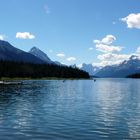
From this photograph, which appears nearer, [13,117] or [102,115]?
[13,117]

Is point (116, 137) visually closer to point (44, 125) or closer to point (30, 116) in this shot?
point (44, 125)

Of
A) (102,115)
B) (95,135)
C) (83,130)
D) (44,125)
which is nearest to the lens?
(95,135)

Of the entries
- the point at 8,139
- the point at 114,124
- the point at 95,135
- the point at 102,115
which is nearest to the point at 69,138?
the point at 95,135

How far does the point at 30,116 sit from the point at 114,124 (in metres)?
14.6

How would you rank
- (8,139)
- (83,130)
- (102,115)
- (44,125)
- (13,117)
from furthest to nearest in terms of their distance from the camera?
1. (102,115)
2. (13,117)
3. (44,125)
4. (83,130)
5. (8,139)

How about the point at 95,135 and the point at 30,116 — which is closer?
the point at 95,135

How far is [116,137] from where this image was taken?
38.8m

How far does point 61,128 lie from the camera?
1722 inches

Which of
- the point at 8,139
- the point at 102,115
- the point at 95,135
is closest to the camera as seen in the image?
the point at 8,139

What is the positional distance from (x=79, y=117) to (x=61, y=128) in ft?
37.7

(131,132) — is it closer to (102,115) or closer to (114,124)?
(114,124)

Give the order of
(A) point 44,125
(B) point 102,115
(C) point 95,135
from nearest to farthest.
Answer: (C) point 95,135, (A) point 44,125, (B) point 102,115

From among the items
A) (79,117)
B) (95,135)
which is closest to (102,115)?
(79,117)

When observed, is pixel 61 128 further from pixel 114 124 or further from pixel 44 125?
pixel 114 124
